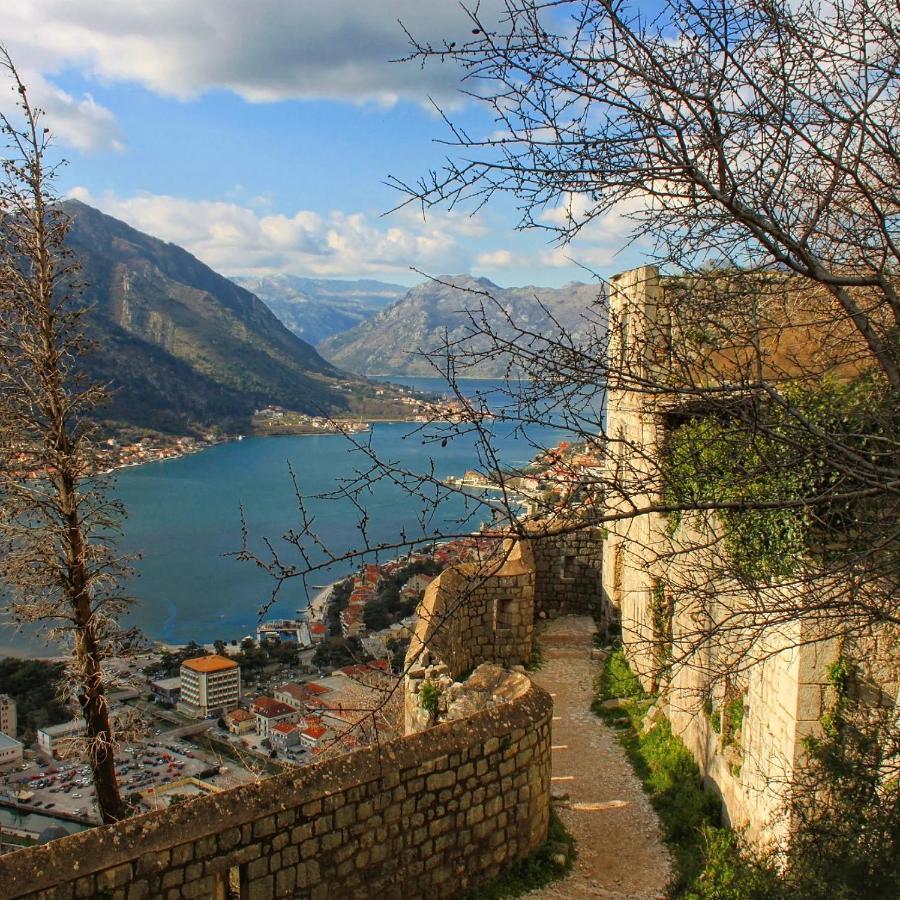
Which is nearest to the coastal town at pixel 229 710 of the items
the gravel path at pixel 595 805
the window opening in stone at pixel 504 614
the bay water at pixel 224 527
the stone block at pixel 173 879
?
→ the stone block at pixel 173 879

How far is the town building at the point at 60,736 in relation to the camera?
286 inches

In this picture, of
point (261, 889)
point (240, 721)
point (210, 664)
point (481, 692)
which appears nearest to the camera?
point (261, 889)

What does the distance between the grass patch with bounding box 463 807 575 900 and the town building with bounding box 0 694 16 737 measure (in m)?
20.4

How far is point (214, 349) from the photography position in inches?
5438

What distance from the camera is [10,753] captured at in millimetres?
19484

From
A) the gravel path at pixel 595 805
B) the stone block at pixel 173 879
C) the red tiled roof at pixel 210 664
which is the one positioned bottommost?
the red tiled roof at pixel 210 664

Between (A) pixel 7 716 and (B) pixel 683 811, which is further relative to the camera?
(A) pixel 7 716

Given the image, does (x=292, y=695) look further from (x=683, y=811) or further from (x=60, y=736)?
(x=683, y=811)

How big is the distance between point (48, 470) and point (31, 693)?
2120 centimetres

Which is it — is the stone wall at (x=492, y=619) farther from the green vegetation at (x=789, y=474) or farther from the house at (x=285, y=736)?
the house at (x=285, y=736)

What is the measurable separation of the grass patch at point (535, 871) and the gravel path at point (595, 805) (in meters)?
0.07

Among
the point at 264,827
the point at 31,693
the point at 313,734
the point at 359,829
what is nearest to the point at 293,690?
the point at 31,693

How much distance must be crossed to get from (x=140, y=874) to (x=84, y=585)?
3.77 meters

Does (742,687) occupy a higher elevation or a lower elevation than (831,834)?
higher
